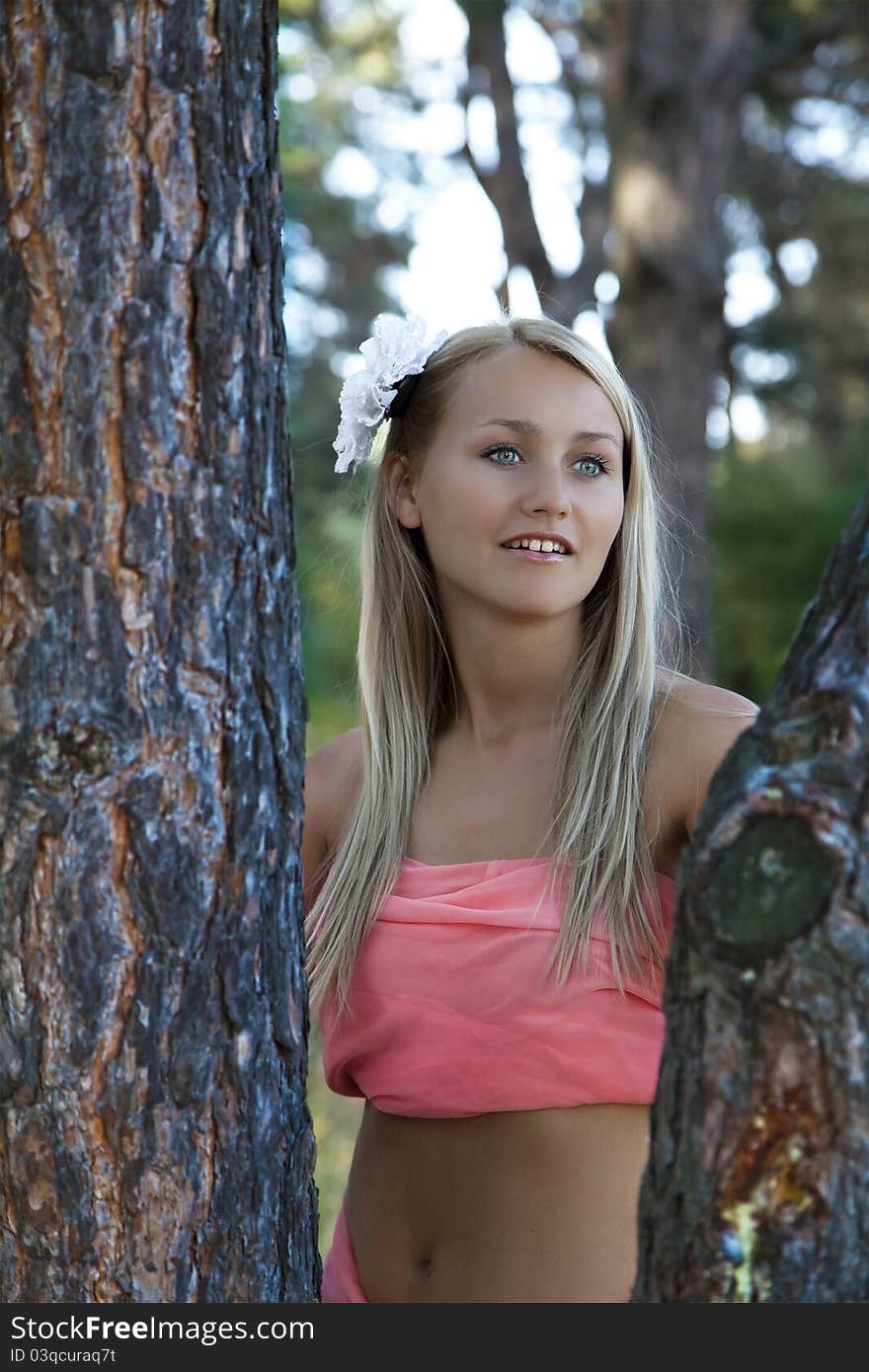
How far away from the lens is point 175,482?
142cm

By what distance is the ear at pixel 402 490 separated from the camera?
2467mm

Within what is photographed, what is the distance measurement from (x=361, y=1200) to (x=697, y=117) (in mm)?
5696

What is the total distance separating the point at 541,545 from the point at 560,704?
0.27 m

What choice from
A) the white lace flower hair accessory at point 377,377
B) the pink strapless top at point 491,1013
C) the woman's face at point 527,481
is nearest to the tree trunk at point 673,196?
the white lace flower hair accessory at point 377,377

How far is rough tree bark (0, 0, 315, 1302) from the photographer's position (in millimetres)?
1384

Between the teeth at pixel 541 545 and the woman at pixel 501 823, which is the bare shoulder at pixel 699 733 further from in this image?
the teeth at pixel 541 545

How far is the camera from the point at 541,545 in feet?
7.03

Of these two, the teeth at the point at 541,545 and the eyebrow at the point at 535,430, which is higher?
the eyebrow at the point at 535,430

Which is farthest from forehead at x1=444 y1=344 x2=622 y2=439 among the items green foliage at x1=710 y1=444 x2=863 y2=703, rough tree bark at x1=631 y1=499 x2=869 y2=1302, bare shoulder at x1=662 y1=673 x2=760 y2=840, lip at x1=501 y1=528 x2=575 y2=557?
green foliage at x1=710 y1=444 x2=863 y2=703

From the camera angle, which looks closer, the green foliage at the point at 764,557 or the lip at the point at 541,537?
the lip at the point at 541,537

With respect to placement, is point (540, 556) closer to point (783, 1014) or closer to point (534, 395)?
point (534, 395)

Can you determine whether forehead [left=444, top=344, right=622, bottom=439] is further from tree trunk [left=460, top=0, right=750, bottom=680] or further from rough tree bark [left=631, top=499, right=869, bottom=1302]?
tree trunk [left=460, top=0, right=750, bottom=680]

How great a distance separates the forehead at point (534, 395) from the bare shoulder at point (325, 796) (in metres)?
0.58

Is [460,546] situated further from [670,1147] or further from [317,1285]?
[670,1147]
